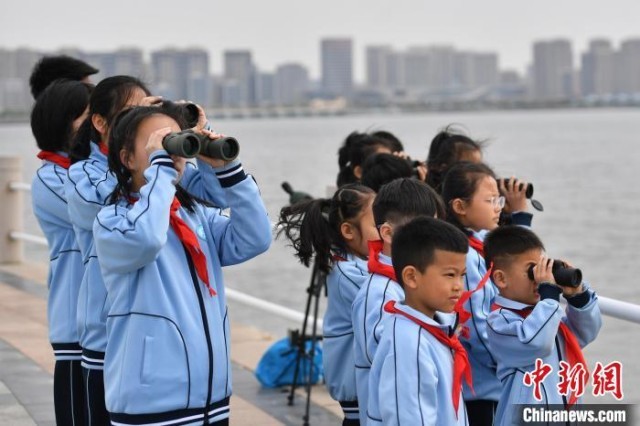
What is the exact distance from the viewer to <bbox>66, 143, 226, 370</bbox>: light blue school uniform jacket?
4.12m

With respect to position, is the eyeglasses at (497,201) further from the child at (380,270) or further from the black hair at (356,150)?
the black hair at (356,150)

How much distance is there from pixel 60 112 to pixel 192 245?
1.32 m

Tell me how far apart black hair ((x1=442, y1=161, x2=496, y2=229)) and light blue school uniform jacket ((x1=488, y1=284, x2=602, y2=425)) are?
75 cm

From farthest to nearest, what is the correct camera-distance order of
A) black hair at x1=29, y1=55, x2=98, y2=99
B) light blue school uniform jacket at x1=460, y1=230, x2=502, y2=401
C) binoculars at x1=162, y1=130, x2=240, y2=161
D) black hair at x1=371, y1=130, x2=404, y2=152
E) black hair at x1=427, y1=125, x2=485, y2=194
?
black hair at x1=371, y1=130, x2=404, y2=152, black hair at x1=427, y1=125, x2=485, y2=194, black hair at x1=29, y1=55, x2=98, y2=99, light blue school uniform jacket at x1=460, y1=230, x2=502, y2=401, binoculars at x1=162, y1=130, x2=240, y2=161

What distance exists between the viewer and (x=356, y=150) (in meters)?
6.36

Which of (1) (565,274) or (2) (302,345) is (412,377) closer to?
(1) (565,274)

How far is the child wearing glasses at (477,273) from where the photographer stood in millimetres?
4527

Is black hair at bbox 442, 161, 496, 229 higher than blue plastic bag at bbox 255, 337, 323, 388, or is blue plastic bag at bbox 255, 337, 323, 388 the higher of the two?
black hair at bbox 442, 161, 496, 229

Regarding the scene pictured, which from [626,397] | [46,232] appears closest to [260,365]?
[46,232]

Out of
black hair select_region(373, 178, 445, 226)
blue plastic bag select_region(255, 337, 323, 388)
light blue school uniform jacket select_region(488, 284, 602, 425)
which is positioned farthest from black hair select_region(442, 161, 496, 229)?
blue plastic bag select_region(255, 337, 323, 388)

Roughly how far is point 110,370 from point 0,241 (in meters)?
8.54

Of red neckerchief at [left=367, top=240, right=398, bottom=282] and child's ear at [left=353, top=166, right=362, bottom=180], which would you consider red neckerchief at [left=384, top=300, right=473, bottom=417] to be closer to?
red neckerchief at [left=367, top=240, right=398, bottom=282]

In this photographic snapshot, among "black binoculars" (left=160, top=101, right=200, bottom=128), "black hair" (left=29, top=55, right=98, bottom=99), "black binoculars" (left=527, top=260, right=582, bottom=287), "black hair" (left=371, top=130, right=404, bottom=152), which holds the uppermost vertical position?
"black hair" (left=29, top=55, right=98, bottom=99)

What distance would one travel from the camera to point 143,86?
4.48 meters
